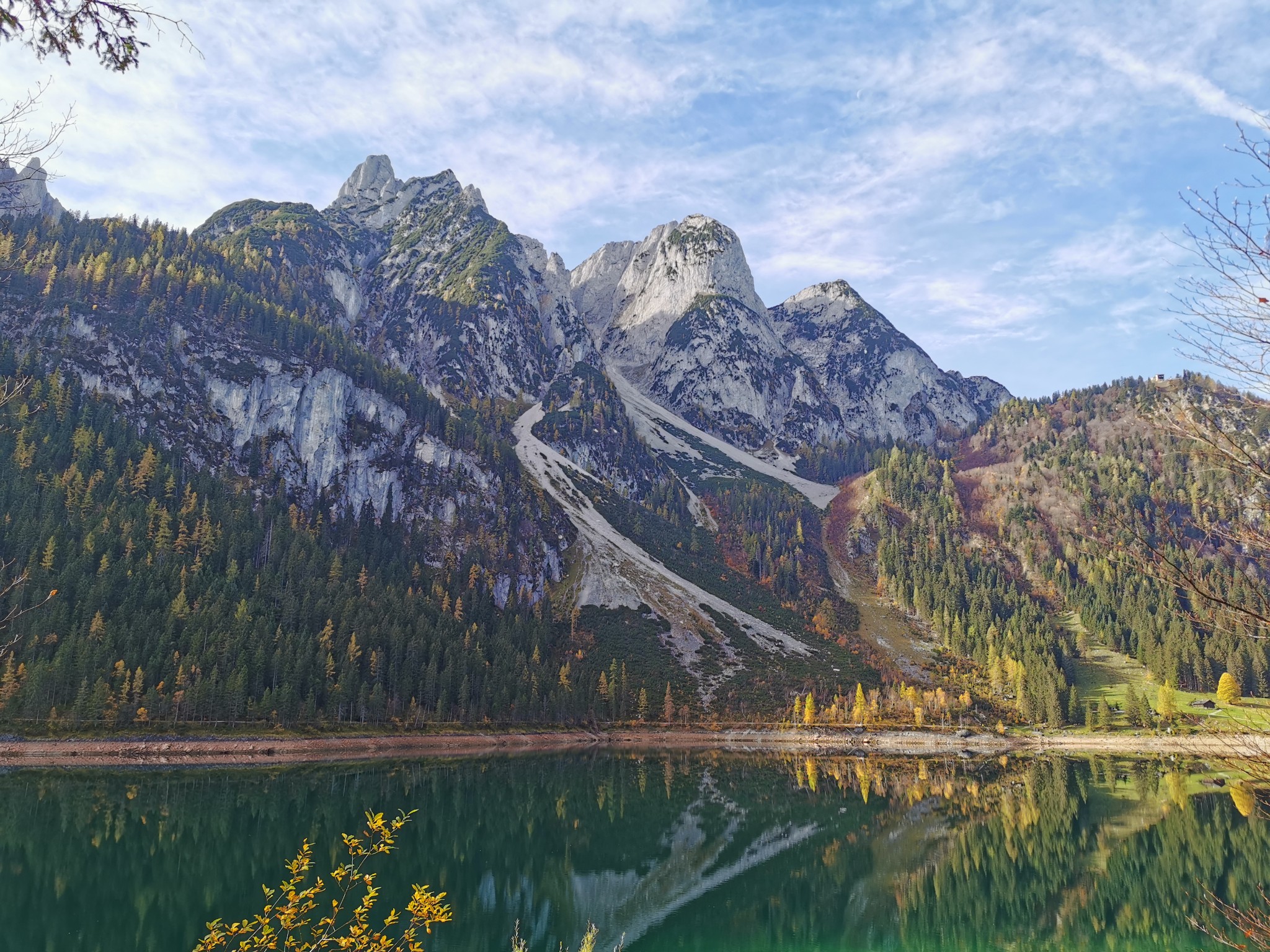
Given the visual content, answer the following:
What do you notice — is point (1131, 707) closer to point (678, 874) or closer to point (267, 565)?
point (678, 874)

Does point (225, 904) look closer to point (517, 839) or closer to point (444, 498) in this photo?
point (517, 839)

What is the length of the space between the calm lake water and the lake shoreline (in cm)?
959

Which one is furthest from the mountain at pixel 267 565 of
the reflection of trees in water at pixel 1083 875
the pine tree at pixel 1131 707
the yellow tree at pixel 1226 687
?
the reflection of trees in water at pixel 1083 875

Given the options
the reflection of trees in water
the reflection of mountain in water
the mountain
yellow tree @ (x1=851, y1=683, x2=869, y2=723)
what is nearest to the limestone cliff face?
the mountain

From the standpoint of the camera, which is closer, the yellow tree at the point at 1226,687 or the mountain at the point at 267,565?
the mountain at the point at 267,565

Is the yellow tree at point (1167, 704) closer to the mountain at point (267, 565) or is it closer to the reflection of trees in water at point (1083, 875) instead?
the mountain at point (267, 565)

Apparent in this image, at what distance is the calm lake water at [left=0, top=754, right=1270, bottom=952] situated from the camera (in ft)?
110

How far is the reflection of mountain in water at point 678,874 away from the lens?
37.4 m

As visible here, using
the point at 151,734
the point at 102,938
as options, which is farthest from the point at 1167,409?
the point at 151,734

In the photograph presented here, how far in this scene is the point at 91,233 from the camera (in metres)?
199

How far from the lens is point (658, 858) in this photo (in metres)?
47.9

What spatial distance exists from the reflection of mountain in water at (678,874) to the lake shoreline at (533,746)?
49.4 m

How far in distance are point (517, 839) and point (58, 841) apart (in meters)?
27.2

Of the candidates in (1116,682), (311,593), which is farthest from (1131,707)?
(311,593)
